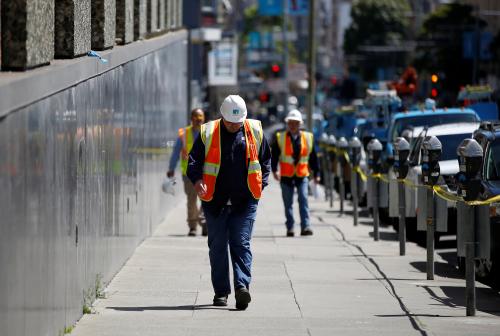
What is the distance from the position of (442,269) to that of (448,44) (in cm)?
7421

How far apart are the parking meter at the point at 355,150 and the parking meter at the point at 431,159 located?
8.88 m

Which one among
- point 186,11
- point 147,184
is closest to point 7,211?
point 147,184

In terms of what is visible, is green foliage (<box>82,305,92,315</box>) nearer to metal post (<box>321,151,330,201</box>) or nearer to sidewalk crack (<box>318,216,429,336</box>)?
sidewalk crack (<box>318,216,429,336</box>)

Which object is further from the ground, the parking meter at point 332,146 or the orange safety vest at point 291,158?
the orange safety vest at point 291,158

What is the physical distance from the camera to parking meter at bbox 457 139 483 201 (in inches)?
452

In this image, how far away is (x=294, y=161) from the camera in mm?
20328

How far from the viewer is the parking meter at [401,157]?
16.6 metres

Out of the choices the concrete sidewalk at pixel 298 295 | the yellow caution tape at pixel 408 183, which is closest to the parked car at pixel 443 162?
the yellow caution tape at pixel 408 183

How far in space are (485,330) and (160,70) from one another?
11950mm

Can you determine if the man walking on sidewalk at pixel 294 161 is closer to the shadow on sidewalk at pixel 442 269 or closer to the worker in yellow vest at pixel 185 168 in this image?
the worker in yellow vest at pixel 185 168

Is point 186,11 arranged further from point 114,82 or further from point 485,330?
point 485,330

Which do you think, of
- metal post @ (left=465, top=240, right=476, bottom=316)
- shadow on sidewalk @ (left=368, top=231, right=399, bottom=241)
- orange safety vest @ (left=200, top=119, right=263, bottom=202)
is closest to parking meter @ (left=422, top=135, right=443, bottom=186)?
metal post @ (left=465, top=240, right=476, bottom=316)

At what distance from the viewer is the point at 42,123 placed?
9.20 m

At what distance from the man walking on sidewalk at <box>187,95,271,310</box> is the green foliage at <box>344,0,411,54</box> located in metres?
112
